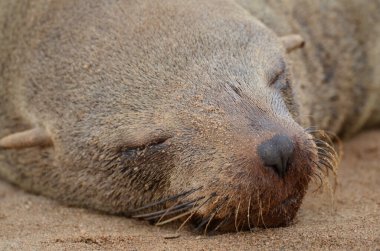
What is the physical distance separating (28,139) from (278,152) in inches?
66.5

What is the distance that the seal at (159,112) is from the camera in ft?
11.9

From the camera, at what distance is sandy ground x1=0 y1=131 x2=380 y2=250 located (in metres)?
3.52

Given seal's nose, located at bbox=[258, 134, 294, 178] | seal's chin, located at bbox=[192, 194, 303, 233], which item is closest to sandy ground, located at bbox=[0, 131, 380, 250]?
Answer: seal's chin, located at bbox=[192, 194, 303, 233]

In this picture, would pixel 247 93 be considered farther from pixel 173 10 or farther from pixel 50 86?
pixel 50 86

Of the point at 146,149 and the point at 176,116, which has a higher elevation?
the point at 176,116

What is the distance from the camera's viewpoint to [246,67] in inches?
163

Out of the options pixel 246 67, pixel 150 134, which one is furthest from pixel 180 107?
pixel 246 67

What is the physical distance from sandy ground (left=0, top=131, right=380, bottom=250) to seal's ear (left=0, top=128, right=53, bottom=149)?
0.38 metres

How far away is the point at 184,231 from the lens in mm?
3943

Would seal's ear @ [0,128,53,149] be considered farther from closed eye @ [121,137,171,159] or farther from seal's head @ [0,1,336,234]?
closed eye @ [121,137,171,159]

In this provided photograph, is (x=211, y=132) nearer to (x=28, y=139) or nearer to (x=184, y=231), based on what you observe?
(x=184, y=231)

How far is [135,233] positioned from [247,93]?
0.91 meters

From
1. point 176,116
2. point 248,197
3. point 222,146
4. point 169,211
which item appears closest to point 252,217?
point 248,197

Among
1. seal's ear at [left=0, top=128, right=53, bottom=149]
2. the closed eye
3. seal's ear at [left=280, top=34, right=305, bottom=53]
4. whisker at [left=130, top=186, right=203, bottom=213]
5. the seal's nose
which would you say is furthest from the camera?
seal's ear at [left=280, top=34, right=305, bottom=53]
